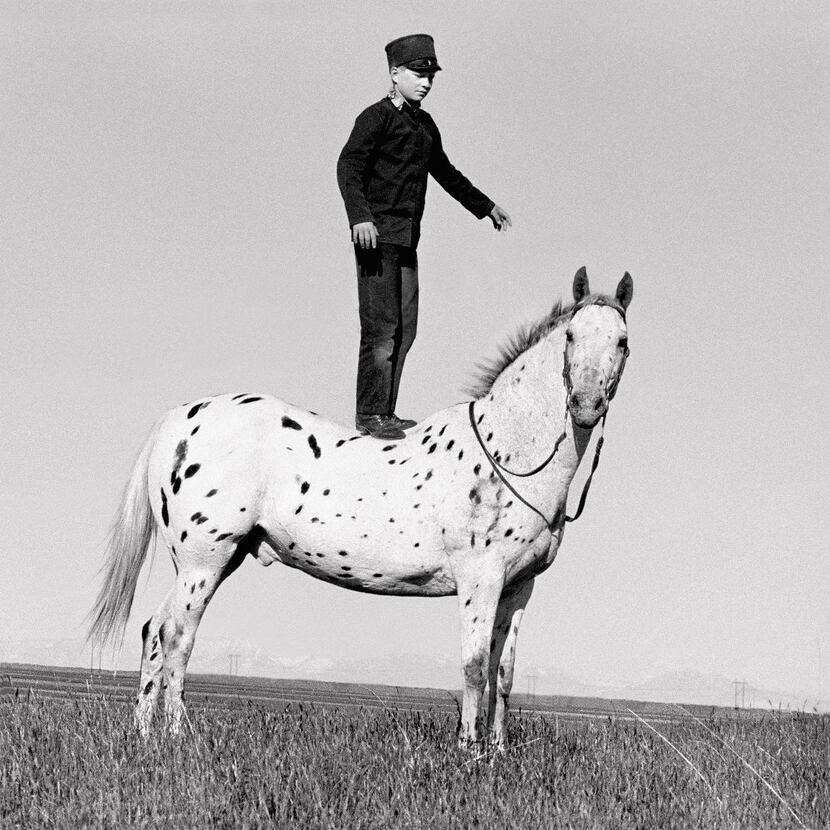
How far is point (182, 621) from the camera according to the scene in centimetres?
950

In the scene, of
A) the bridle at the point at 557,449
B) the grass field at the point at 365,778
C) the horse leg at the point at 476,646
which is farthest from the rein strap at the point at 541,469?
A: the grass field at the point at 365,778

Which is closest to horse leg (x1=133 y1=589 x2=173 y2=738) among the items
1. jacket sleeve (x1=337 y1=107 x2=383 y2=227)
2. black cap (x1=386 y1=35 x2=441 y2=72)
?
jacket sleeve (x1=337 y1=107 x2=383 y2=227)

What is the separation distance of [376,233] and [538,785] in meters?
4.12

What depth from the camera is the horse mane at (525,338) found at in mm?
8500

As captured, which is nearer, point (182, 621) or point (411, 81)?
point (182, 621)

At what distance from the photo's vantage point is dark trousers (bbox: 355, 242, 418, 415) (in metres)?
9.80

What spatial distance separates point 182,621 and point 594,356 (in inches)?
144

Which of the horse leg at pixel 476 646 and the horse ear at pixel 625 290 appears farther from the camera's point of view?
the horse ear at pixel 625 290

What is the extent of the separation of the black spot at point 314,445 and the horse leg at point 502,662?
1.78 m

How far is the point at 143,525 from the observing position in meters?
10.4

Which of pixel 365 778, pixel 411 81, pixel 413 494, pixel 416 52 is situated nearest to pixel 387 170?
pixel 411 81

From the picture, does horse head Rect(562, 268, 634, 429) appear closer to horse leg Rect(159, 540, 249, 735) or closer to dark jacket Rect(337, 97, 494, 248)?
dark jacket Rect(337, 97, 494, 248)

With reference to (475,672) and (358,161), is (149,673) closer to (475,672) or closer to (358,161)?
(475,672)

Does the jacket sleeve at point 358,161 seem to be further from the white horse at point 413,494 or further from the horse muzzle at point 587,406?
the horse muzzle at point 587,406
